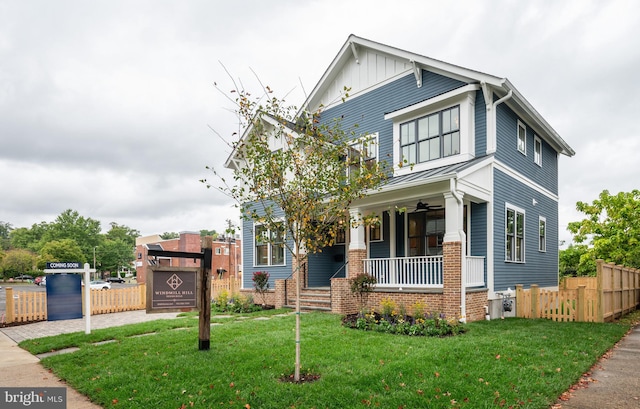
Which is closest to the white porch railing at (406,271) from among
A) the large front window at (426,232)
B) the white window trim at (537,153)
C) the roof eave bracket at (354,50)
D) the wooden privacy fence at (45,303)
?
the large front window at (426,232)

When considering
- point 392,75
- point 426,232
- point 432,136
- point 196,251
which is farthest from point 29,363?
point 196,251

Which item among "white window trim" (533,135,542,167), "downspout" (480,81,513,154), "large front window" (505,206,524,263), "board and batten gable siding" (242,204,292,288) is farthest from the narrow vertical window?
"board and batten gable siding" (242,204,292,288)

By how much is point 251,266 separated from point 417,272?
894 cm

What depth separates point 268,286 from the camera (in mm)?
16500

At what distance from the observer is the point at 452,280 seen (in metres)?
10.4

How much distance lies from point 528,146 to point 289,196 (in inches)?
467

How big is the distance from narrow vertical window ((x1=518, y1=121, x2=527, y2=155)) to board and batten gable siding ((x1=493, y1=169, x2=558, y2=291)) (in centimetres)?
118

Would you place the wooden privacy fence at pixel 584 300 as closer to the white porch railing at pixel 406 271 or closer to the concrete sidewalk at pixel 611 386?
the white porch railing at pixel 406 271

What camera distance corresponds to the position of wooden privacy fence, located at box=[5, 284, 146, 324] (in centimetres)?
1340

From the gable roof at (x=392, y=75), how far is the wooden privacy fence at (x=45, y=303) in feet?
35.3

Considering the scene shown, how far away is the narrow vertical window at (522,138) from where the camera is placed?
13824mm

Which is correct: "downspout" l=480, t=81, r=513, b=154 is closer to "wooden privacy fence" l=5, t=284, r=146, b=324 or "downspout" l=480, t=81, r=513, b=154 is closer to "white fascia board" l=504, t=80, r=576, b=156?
"white fascia board" l=504, t=80, r=576, b=156

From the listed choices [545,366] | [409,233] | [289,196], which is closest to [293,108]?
[289,196]

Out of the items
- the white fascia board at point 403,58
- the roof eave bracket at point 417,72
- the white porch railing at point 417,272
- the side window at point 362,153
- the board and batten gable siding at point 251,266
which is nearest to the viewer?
the side window at point 362,153
